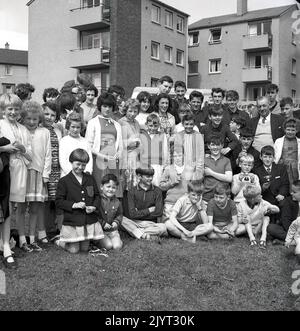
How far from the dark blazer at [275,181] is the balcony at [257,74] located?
30.4 meters

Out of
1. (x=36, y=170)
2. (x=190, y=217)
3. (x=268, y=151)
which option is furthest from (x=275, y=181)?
(x=36, y=170)

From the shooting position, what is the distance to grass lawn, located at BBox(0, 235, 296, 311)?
485 cm

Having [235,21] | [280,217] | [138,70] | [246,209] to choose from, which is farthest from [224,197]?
[235,21]

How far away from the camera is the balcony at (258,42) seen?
37.5 m

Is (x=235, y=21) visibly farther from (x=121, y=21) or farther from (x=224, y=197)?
(x=224, y=197)

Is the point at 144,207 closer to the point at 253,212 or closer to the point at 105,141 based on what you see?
the point at 105,141

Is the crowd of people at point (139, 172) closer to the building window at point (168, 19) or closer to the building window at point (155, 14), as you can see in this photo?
the building window at point (155, 14)

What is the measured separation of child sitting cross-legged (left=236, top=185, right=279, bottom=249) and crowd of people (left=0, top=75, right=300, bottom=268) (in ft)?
0.06

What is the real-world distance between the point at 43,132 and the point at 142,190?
1.93 metres

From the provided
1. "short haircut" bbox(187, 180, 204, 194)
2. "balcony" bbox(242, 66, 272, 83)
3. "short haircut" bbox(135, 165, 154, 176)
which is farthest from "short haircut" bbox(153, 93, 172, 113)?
"balcony" bbox(242, 66, 272, 83)

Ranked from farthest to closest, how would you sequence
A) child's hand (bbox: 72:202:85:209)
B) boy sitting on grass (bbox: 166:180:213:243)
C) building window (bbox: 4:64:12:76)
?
building window (bbox: 4:64:12:76) < boy sitting on grass (bbox: 166:180:213:243) < child's hand (bbox: 72:202:85:209)

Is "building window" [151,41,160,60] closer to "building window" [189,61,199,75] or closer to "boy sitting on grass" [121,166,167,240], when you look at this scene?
"building window" [189,61,199,75]

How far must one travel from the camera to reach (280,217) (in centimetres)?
770

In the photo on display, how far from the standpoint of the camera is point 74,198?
6664 mm
